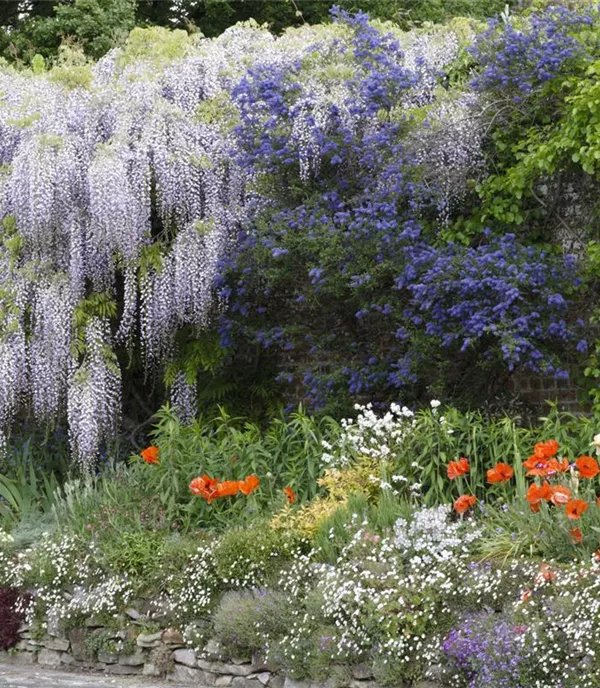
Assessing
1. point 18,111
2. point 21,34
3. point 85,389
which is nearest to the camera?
point 85,389

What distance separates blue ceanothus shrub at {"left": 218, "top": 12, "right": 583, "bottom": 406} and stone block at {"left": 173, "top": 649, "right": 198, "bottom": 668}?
8.18 ft

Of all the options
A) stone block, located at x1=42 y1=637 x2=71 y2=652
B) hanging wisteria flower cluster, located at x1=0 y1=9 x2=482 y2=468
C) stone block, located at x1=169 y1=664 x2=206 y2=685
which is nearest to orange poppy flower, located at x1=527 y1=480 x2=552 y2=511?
stone block, located at x1=169 y1=664 x2=206 y2=685

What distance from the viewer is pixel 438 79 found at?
8773 mm

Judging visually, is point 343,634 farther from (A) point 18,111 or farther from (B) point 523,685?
(A) point 18,111

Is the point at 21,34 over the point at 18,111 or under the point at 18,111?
over

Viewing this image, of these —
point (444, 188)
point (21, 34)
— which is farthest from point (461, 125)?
point (21, 34)

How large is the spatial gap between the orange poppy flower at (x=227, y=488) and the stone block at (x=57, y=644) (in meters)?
1.24

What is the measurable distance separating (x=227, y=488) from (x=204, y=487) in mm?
143

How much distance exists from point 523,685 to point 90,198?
5148mm

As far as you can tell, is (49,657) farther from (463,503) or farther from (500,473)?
(500,473)

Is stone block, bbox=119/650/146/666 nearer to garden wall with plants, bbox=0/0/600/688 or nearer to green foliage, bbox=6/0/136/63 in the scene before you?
garden wall with plants, bbox=0/0/600/688

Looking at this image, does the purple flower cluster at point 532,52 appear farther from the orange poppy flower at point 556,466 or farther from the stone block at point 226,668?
the stone block at point 226,668

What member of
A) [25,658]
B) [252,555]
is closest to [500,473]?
[252,555]

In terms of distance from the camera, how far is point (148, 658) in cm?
637
